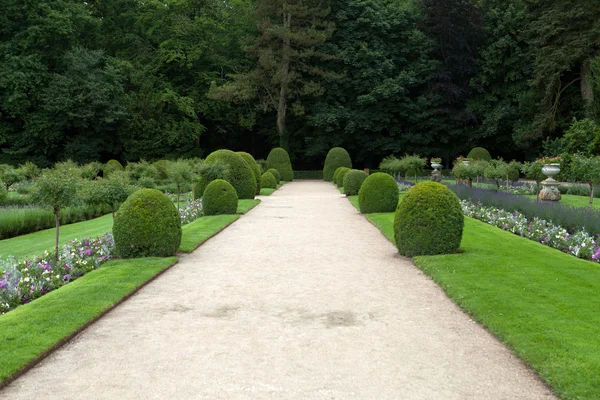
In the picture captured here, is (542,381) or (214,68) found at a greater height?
(214,68)

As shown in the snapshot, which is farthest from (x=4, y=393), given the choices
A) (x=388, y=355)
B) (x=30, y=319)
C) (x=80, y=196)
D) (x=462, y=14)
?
(x=462, y=14)

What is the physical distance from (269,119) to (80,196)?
34.9 metres

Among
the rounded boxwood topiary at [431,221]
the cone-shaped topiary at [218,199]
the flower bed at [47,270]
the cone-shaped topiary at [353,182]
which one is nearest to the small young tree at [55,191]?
the flower bed at [47,270]

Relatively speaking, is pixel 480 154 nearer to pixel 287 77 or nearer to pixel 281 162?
pixel 281 162

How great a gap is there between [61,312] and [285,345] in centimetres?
272

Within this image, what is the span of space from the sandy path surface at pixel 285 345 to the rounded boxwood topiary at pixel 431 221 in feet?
2.34

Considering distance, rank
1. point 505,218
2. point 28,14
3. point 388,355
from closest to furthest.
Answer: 1. point 388,355
2. point 505,218
3. point 28,14

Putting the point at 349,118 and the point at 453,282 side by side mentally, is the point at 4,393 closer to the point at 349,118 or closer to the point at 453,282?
the point at 453,282

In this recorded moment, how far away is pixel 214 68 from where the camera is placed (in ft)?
143

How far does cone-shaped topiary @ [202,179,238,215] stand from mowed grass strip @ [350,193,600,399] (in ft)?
26.9

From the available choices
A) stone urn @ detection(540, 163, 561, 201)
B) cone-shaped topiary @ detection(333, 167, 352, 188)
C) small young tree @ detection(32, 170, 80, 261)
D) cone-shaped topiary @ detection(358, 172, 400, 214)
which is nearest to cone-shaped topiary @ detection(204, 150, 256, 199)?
cone-shaped topiary @ detection(358, 172, 400, 214)

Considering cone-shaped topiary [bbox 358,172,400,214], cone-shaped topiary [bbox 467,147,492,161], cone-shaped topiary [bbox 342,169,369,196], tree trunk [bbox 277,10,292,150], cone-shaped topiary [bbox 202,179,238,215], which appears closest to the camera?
cone-shaped topiary [bbox 358,172,400,214]

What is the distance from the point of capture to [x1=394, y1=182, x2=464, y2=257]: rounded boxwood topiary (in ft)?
30.4

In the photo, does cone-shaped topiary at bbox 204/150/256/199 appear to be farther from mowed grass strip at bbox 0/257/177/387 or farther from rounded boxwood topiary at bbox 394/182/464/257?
mowed grass strip at bbox 0/257/177/387
